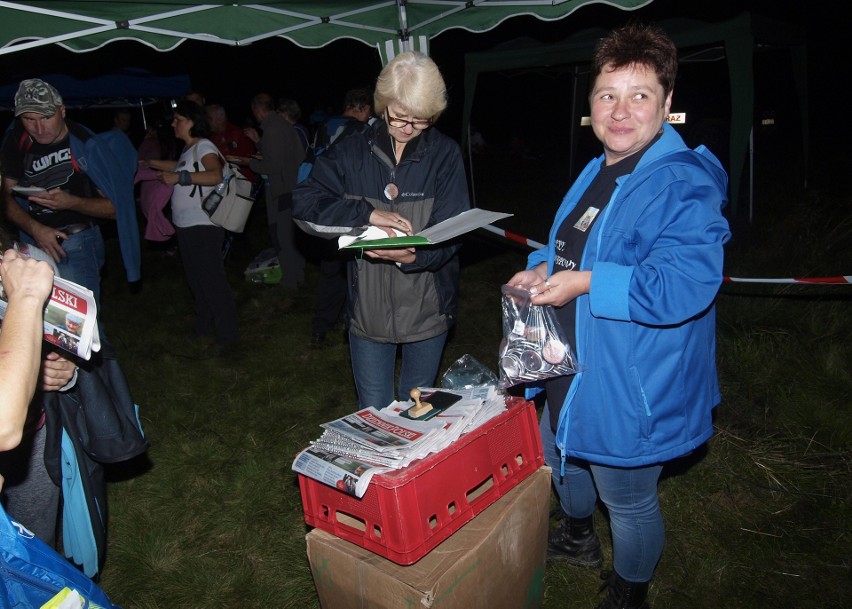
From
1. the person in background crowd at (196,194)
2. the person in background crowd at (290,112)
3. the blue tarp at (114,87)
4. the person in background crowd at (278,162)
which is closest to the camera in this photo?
the person in background crowd at (196,194)


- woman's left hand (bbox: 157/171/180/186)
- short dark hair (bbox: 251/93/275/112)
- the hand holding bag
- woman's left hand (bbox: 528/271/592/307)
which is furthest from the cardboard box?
short dark hair (bbox: 251/93/275/112)

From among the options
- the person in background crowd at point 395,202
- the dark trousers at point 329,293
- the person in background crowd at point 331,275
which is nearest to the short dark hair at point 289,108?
the person in background crowd at point 331,275

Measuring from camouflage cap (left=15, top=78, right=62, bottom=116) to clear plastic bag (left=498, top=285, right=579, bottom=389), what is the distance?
2979mm

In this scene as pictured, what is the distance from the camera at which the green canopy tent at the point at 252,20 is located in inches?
136

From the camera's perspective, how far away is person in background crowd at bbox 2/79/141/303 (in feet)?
12.6

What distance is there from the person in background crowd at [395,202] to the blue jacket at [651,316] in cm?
81

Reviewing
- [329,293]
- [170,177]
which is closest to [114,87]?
[170,177]

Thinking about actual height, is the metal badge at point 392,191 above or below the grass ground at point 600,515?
above

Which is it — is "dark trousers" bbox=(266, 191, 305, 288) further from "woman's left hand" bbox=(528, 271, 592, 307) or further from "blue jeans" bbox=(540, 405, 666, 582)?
"woman's left hand" bbox=(528, 271, 592, 307)

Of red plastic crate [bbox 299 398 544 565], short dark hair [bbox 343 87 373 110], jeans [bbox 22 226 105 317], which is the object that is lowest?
red plastic crate [bbox 299 398 544 565]

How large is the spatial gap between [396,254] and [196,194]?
2997 millimetres

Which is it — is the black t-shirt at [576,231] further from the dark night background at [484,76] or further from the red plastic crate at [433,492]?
the dark night background at [484,76]

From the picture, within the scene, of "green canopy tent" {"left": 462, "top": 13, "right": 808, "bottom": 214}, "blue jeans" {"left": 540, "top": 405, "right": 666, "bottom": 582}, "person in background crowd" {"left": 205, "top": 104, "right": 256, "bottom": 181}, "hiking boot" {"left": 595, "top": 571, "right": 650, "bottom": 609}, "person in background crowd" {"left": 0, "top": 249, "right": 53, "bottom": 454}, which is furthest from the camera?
"person in background crowd" {"left": 205, "top": 104, "right": 256, "bottom": 181}

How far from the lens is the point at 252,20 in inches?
165
